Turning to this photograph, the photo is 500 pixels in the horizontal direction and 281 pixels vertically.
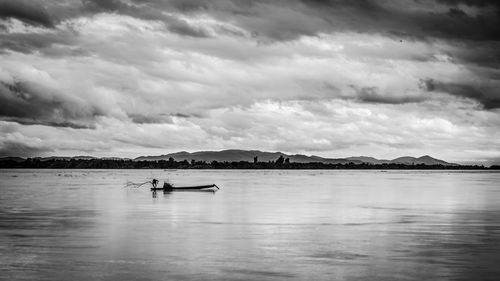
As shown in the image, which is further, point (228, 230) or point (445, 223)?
point (445, 223)

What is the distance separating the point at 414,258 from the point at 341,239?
20.6ft

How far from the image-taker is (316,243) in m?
28.7

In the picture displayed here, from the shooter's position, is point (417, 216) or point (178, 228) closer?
point (178, 228)

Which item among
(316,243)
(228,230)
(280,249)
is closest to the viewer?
(280,249)

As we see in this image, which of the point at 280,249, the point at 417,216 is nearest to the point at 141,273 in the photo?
the point at 280,249

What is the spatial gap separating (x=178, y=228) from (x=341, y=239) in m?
10.2

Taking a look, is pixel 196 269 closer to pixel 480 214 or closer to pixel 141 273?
pixel 141 273

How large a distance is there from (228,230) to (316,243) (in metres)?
7.35

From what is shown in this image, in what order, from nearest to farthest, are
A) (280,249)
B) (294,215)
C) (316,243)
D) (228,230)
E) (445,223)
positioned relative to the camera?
(280,249) → (316,243) → (228,230) → (445,223) → (294,215)

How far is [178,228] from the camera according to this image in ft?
117

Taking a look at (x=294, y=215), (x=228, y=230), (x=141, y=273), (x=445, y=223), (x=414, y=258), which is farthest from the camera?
(x=294, y=215)

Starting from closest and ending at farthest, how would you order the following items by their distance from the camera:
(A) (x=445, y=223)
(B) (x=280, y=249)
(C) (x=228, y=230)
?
(B) (x=280, y=249)
(C) (x=228, y=230)
(A) (x=445, y=223)

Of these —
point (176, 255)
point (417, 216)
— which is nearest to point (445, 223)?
point (417, 216)

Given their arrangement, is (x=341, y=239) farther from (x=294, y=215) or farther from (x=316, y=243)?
(x=294, y=215)
